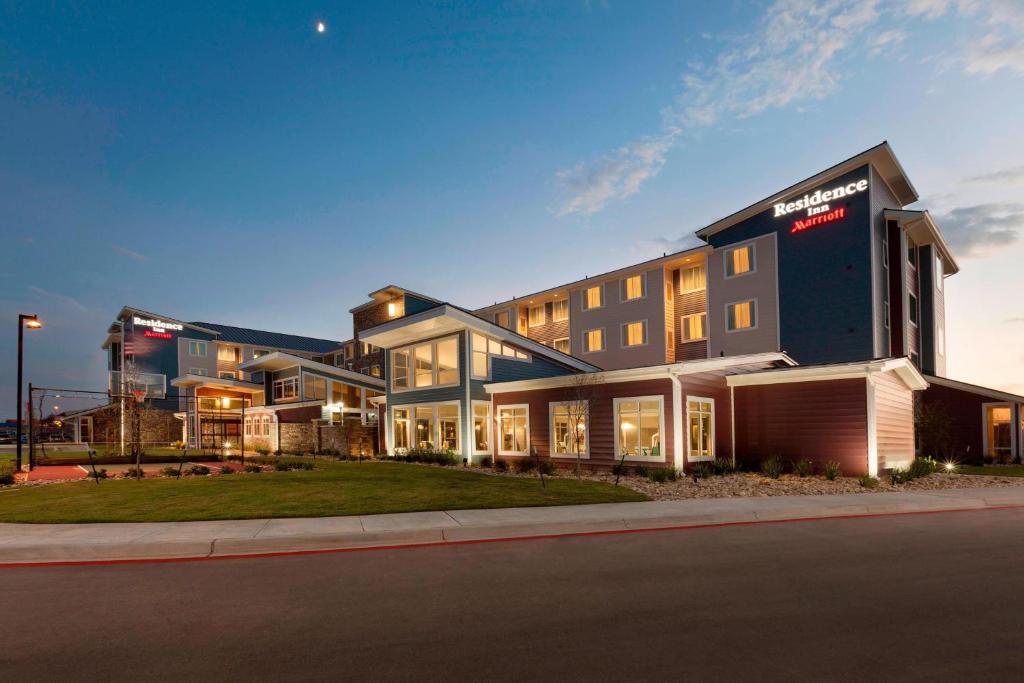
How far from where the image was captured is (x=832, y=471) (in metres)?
18.2

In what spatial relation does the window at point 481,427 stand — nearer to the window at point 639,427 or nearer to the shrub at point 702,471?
the window at point 639,427

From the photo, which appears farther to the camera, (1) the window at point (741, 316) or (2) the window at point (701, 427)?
(1) the window at point (741, 316)

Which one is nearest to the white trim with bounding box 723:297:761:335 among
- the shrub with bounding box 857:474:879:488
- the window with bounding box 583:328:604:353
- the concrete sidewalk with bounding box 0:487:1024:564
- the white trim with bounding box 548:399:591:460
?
the window with bounding box 583:328:604:353

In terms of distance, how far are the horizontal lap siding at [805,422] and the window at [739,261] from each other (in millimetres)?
13575

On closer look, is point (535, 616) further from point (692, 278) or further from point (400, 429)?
point (692, 278)

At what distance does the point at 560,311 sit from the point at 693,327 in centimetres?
1062

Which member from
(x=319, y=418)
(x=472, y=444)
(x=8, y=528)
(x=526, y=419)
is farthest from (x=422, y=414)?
Answer: (x=8, y=528)

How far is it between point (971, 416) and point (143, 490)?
33.4 meters

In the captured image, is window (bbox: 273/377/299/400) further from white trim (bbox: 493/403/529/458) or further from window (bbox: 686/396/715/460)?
window (bbox: 686/396/715/460)

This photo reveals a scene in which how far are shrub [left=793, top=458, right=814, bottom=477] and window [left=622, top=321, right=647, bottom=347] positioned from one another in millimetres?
17600

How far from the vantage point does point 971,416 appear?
27.0 metres

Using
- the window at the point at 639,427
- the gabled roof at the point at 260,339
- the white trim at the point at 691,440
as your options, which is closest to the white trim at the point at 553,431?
the window at the point at 639,427

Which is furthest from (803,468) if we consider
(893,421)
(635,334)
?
(635,334)

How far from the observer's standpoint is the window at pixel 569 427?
2120 cm
